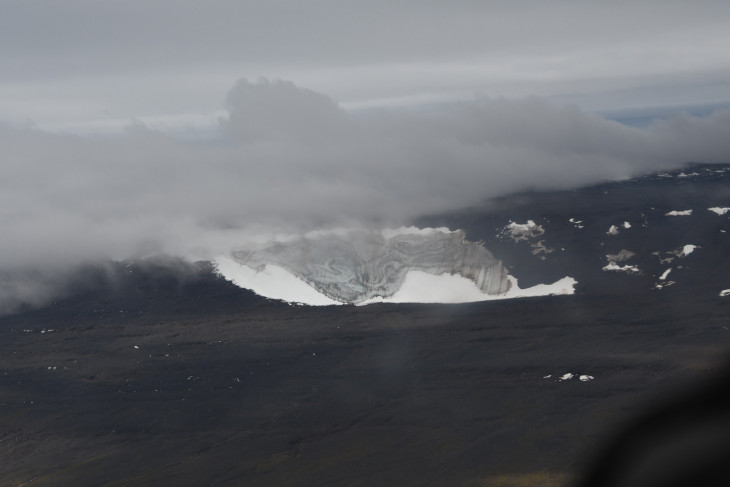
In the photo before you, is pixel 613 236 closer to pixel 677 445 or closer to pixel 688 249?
pixel 688 249

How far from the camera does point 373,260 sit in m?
85.1

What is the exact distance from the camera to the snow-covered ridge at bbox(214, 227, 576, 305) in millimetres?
77375

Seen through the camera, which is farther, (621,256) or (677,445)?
(621,256)

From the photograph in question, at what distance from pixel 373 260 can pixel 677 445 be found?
81.2 meters

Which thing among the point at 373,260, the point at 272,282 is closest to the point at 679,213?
the point at 373,260

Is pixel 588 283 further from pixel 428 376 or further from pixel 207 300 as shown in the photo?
pixel 207 300

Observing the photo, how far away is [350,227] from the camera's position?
96250mm

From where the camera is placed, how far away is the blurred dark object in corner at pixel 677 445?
11.8 feet

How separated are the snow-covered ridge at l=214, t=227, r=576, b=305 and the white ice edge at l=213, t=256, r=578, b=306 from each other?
0.11 metres

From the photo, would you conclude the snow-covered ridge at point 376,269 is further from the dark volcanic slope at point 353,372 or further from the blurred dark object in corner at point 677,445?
the blurred dark object in corner at point 677,445

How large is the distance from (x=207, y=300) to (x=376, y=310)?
21123mm

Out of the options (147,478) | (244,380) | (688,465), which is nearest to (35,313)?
(244,380)

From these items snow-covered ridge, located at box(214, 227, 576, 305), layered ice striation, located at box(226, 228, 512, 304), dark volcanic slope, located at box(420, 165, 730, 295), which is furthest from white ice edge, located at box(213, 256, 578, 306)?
dark volcanic slope, located at box(420, 165, 730, 295)

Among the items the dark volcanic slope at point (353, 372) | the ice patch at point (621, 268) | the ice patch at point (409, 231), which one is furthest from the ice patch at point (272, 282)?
the ice patch at point (621, 268)
